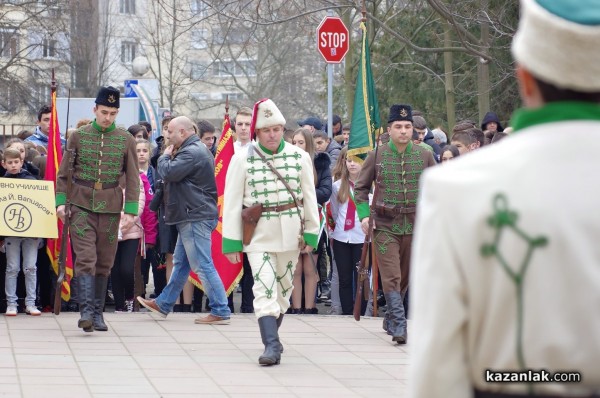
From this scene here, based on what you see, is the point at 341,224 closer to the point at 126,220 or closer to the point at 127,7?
the point at 126,220

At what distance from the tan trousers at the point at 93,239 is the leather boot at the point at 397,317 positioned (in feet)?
8.03

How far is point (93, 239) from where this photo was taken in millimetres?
10859

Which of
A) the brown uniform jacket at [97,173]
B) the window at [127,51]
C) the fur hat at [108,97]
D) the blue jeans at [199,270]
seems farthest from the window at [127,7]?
the brown uniform jacket at [97,173]

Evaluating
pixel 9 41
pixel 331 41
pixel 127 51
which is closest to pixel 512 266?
pixel 331 41

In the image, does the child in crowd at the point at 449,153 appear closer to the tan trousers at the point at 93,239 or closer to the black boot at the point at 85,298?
the tan trousers at the point at 93,239

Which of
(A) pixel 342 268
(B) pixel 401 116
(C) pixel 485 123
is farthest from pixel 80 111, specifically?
(B) pixel 401 116

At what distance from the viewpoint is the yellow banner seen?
39.1 feet

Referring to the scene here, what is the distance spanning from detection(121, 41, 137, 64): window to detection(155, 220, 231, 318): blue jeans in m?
43.6

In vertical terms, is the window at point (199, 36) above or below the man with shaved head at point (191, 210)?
above

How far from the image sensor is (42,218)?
12.1 meters

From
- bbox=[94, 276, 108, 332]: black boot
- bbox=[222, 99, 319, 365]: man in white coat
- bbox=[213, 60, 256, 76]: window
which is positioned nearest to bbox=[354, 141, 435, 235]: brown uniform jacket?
bbox=[222, 99, 319, 365]: man in white coat

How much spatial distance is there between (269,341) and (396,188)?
2.02m

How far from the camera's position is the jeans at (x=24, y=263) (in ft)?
39.0

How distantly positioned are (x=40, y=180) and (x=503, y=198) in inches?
396
